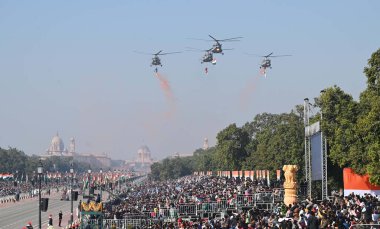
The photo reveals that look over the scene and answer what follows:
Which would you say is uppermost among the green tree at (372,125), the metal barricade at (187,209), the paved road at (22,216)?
the green tree at (372,125)

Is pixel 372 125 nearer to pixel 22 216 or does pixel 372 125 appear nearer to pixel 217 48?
pixel 217 48

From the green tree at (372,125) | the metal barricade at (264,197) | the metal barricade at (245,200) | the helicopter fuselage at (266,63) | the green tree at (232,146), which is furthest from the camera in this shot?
the green tree at (232,146)

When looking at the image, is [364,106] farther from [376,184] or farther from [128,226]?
[128,226]

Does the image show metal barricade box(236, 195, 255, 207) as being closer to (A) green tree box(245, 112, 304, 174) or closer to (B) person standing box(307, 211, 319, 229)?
(B) person standing box(307, 211, 319, 229)

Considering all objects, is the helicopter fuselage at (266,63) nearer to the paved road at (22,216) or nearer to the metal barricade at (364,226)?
the paved road at (22,216)

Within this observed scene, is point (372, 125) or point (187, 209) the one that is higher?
point (372, 125)

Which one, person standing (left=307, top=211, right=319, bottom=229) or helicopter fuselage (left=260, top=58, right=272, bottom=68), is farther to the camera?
helicopter fuselage (left=260, top=58, right=272, bottom=68)

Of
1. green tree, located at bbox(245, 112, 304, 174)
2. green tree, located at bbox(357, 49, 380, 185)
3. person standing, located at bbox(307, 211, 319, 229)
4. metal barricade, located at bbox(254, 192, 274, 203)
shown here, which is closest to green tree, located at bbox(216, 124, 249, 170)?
green tree, located at bbox(245, 112, 304, 174)

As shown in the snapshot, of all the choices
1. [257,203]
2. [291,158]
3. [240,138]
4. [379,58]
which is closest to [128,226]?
[257,203]

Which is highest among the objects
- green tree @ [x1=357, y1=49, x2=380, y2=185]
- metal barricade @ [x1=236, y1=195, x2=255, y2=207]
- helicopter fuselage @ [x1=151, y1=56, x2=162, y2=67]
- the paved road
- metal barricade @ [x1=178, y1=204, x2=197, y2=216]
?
helicopter fuselage @ [x1=151, y1=56, x2=162, y2=67]

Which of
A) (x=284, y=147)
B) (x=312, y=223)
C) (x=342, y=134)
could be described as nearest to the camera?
(x=312, y=223)

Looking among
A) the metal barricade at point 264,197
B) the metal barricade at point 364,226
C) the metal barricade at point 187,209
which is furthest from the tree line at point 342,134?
the metal barricade at point 364,226

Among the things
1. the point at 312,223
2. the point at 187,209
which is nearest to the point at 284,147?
the point at 187,209
